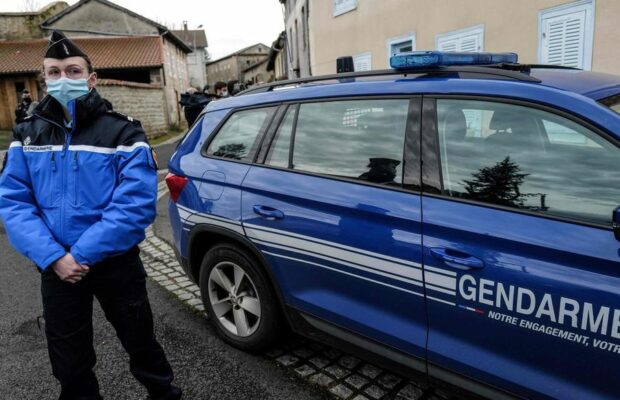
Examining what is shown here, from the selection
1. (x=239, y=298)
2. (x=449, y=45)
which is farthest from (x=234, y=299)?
(x=449, y=45)

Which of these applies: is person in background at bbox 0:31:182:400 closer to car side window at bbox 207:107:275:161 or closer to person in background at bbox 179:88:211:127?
car side window at bbox 207:107:275:161

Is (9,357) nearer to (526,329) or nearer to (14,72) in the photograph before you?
(526,329)

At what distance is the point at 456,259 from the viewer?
1895 mm

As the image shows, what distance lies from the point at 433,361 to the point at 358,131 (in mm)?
1168

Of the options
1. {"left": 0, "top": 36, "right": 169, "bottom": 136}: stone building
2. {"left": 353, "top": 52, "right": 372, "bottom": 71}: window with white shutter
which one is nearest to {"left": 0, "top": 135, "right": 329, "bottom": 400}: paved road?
{"left": 353, "top": 52, "right": 372, "bottom": 71}: window with white shutter

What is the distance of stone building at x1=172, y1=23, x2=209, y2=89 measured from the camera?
62.8 meters

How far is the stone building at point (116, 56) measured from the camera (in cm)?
2541

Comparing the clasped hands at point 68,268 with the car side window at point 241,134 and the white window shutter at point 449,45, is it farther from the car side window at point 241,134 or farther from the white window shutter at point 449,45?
the white window shutter at point 449,45

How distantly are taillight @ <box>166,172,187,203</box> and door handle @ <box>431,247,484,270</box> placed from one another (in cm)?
189

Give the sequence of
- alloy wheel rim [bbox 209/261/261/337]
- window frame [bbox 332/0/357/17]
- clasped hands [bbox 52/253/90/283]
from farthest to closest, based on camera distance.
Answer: window frame [bbox 332/0/357/17]
alloy wheel rim [bbox 209/261/261/337]
clasped hands [bbox 52/253/90/283]

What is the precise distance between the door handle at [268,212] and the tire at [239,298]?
1.11 feet

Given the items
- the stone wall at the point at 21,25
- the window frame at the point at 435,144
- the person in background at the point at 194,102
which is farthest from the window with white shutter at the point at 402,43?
the stone wall at the point at 21,25

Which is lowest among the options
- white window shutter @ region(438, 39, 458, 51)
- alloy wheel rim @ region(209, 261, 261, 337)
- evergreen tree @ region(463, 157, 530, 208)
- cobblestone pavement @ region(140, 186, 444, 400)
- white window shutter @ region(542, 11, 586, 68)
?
cobblestone pavement @ region(140, 186, 444, 400)

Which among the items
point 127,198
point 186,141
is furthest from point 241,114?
point 127,198
